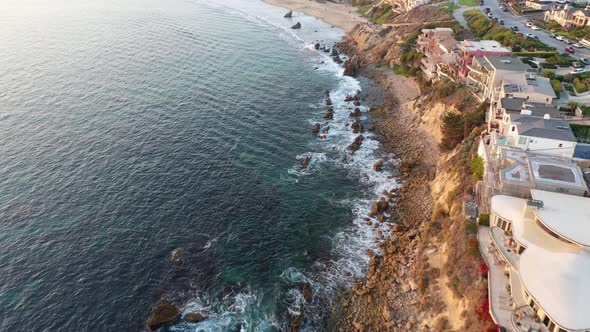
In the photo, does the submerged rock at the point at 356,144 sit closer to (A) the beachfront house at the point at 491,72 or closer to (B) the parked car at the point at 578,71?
(A) the beachfront house at the point at 491,72

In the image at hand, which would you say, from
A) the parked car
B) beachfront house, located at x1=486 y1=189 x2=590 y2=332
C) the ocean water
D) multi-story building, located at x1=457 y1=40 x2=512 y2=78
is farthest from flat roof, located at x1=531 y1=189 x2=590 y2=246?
multi-story building, located at x1=457 y1=40 x2=512 y2=78

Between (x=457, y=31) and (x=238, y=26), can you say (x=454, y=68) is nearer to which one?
(x=457, y=31)

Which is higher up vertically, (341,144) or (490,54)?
(490,54)

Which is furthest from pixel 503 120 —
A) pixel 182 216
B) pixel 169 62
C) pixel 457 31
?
pixel 169 62

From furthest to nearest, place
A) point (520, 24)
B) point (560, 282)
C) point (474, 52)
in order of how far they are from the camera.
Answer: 1. point (520, 24)
2. point (474, 52)
3. point (560, 282)

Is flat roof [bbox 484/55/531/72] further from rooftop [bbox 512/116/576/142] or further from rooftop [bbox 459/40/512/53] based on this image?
rooftop [bbox 512/116/576/142]

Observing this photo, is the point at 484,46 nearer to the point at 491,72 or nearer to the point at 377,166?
the point at 491,72

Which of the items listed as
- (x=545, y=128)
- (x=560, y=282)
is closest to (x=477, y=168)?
(x=545, y=128)
